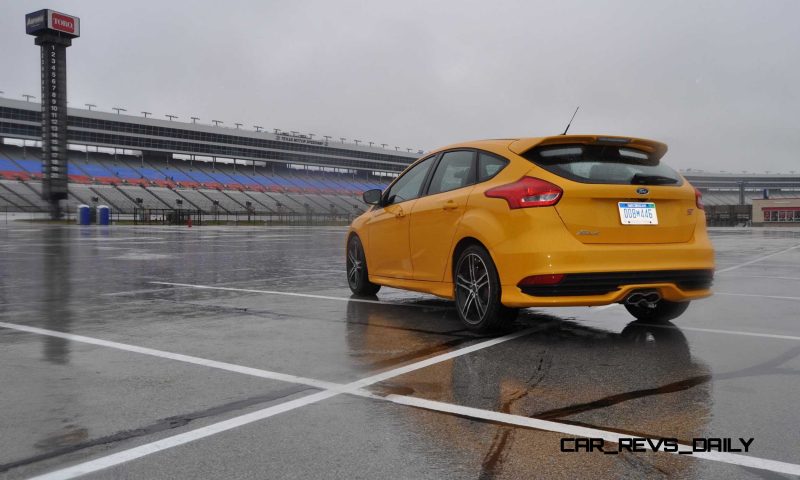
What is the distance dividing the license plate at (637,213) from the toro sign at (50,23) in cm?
5801

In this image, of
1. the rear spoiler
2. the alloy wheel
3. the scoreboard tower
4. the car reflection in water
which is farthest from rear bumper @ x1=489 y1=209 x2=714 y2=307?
the scoreboard tower

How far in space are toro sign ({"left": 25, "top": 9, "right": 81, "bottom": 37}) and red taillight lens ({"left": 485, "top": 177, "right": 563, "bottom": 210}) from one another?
57507mm

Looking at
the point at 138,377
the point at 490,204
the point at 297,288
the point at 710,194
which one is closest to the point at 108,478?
the point at 138,377

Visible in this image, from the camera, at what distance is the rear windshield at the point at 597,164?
5.37 m

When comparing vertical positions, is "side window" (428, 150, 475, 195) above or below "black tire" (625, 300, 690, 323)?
above

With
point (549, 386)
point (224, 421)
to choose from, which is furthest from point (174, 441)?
point (549, 386)

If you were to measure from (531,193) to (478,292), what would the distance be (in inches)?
39.1

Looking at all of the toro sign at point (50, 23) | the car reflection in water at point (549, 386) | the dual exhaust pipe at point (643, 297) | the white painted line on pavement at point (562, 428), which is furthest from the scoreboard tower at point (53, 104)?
the white painted line on pavement at point (562, 428)

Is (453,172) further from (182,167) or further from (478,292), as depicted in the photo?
(182,167)

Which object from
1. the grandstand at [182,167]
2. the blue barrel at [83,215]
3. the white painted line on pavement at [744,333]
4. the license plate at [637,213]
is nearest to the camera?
the license plate at [637,213]

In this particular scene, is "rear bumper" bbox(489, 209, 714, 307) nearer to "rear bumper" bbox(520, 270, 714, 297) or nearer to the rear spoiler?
"rear bumper" bbox(520, 270, 714, 297)

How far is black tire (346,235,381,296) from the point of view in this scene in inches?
317

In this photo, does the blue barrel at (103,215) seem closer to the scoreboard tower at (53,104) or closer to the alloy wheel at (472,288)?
the scoreboard tower at (53,104)

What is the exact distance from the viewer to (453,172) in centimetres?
648
